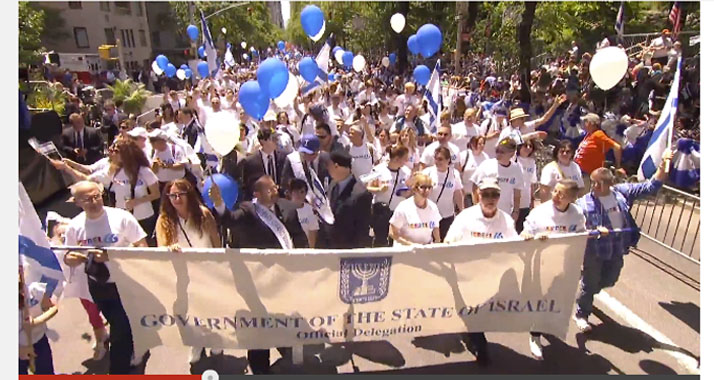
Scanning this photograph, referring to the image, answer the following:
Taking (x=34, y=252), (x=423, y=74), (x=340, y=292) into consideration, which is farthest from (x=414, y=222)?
(x=423, y=74)

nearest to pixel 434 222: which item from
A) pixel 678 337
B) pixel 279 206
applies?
pixel 279 206

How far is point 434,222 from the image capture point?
4203 mm

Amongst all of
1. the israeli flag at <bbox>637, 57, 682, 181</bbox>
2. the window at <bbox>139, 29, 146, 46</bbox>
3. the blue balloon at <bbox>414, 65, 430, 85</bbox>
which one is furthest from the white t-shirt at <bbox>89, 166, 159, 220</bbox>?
the window at <bbox>139, 29, 146, 46</bbox>

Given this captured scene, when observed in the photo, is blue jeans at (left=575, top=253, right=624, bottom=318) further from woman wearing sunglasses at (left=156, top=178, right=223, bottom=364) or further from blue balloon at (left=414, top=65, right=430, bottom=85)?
blue balloon at (left=414, top=65, right=430, bottom=85)

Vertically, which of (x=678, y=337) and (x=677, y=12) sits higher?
(x=677, y=12)

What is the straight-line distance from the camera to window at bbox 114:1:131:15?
142 ft

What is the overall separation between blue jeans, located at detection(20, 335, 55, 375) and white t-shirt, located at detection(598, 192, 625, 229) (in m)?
4.58

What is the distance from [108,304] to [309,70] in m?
6.14

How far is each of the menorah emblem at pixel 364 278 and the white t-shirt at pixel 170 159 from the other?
137 inches

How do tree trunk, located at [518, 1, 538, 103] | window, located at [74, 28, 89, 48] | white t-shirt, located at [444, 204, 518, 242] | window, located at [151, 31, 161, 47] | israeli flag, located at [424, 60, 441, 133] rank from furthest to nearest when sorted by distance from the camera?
window, located at [151, 31, 161, 47]
window, located at [74, 28, 89, 48]
tree trunk, located at [518, 1, 538, 103]
israeli flag, located at [424, 60, 441, 133]
white t-shirt, located at [444, 204, 518, 242]

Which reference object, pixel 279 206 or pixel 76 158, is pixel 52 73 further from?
pixel 279 206

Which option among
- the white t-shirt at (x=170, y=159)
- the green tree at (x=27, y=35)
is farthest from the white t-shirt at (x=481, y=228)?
the green tree at (x=27, y=35)

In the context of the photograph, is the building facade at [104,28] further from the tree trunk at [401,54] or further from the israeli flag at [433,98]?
the israeli flag at [433,98]

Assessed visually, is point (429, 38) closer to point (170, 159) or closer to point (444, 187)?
point (444, 187)
